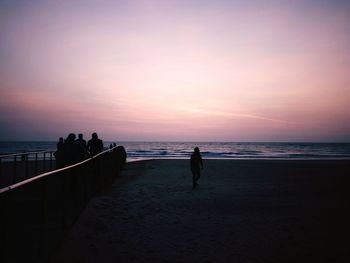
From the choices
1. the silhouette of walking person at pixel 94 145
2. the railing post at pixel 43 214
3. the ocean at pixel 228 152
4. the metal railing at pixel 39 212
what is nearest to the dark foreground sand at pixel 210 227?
the metal railing at pixel 39 212

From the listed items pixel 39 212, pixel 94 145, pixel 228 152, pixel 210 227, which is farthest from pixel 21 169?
pixel 228 152

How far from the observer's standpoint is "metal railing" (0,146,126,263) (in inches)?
136

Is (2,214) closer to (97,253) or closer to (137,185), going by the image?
(97,253)

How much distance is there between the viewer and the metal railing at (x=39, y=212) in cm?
345

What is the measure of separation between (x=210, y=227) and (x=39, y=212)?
407 centimetres

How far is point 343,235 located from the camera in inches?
265

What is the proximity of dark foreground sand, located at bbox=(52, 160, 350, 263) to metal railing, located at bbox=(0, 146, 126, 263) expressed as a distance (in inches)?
17.6

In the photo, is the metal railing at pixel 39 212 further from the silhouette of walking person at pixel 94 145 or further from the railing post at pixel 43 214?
the silhouette of walking person at pixel 94 145

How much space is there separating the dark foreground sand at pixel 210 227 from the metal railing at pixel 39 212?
1.47ft

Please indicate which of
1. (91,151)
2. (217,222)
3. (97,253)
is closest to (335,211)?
(217,222)

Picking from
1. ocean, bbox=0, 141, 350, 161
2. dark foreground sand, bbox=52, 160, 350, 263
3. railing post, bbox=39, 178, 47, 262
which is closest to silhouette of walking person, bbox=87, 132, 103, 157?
dark foreground sand, bbox=52, 160, 350, 263

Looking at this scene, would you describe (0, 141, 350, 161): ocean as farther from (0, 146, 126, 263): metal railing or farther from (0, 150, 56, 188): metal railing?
(0, 146, 126, 263): metal railing

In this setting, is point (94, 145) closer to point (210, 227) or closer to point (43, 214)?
point (210, 227)

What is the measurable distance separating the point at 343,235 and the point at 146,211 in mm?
4802
